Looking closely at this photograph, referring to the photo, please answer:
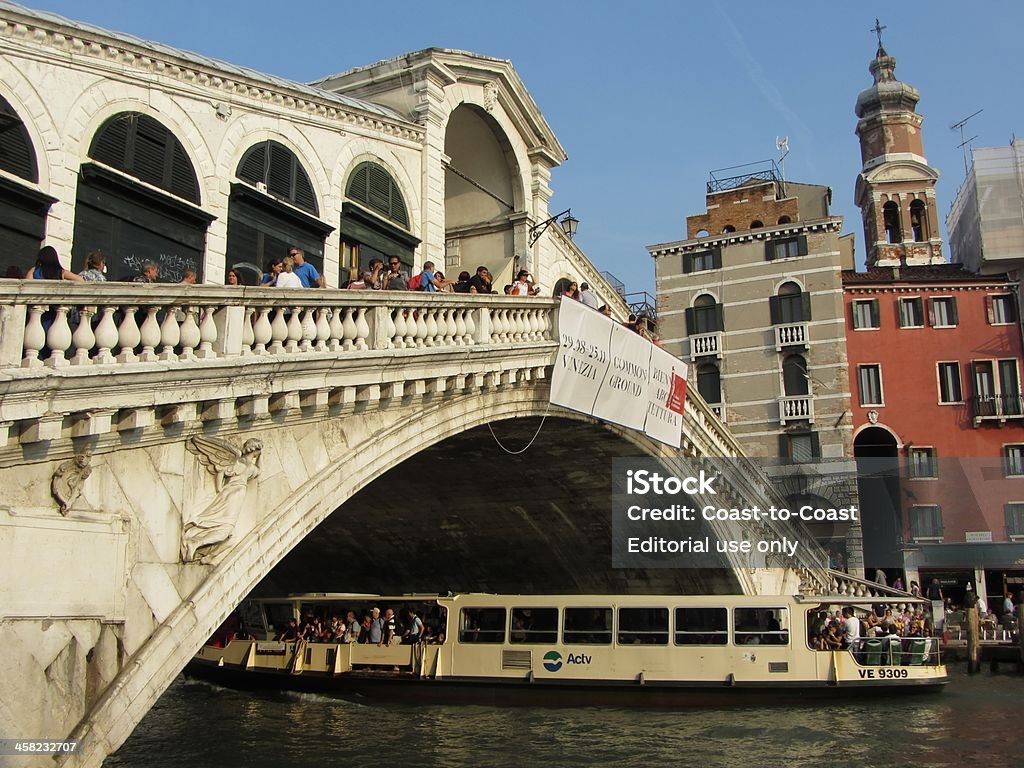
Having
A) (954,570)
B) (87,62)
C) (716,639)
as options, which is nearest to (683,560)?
(716,639)

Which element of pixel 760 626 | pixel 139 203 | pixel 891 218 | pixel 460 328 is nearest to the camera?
pixel 139 203

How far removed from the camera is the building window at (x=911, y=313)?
3144 centimetres

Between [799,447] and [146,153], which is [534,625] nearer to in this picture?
[146,153]

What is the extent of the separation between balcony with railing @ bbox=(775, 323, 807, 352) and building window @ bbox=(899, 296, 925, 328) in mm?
2985

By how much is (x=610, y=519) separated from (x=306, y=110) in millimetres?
11235

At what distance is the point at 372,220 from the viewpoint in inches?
565

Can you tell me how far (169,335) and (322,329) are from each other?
187 cm

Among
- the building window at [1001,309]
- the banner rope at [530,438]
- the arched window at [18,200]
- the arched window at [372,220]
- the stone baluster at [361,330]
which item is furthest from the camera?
the building window at [1001,309]

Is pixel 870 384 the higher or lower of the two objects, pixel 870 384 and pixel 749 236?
the lower

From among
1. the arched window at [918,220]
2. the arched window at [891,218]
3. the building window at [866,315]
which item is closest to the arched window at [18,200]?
the building window at [866,315]

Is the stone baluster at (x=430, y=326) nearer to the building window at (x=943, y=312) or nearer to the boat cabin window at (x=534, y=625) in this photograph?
the boat cabin window at (x=534, y=625)

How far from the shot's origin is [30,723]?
6.78 meters

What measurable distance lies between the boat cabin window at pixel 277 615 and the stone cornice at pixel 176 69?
10566 millimetres

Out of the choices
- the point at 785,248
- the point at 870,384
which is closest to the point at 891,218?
the point at 785,248
